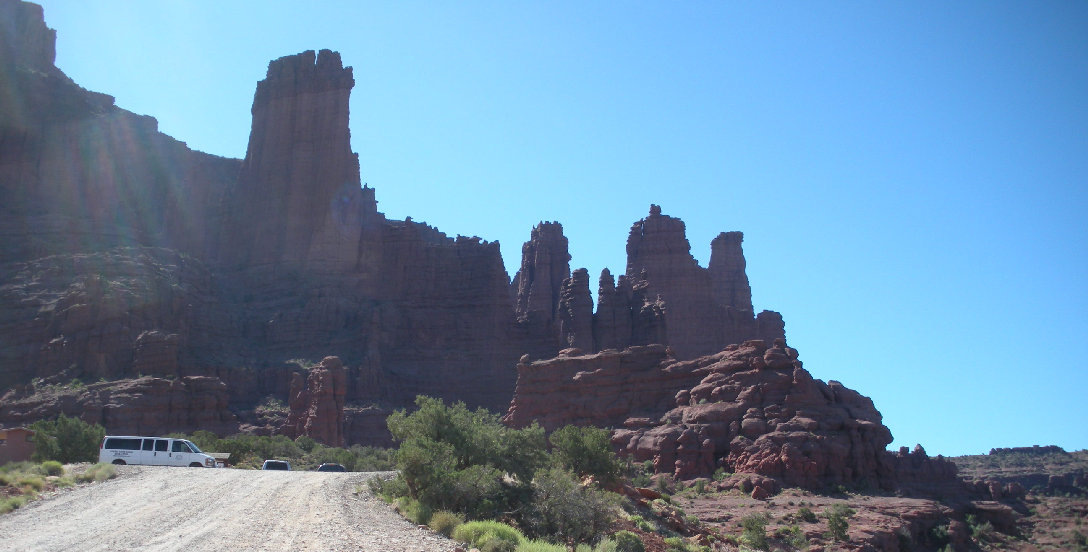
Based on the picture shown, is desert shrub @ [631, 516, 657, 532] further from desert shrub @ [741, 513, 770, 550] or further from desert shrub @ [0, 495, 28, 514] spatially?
desert shrub @ [0, 495, 28, 514]

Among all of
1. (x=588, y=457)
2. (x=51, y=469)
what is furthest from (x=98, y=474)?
(x=588, y=457)

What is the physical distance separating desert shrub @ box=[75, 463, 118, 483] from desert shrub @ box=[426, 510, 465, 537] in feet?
46.2

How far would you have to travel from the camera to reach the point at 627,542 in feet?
96.2

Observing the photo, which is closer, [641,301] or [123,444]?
[123,444]

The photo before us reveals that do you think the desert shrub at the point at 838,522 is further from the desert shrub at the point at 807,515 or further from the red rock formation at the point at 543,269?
the red rock formation at the point at 543,269

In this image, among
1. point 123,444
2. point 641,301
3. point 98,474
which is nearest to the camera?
point 98,474

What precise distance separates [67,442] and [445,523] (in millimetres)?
29460

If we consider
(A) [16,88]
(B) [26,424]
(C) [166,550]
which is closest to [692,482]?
(C) [166,550]

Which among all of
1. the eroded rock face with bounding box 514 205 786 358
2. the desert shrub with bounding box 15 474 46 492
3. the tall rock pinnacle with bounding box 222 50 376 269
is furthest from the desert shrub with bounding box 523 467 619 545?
the tall rock pinnacle with bounding box 222 50 376 269

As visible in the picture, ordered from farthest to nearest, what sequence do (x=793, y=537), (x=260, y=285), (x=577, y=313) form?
(x=577, y=313)
(x=260, y=285)
(x=793, y=537)

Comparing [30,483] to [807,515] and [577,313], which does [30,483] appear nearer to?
[807,515]

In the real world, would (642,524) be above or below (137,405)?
below

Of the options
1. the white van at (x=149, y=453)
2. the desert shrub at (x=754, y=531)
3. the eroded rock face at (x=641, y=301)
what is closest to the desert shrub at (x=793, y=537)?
the desert shrub at (x=754, y=531)

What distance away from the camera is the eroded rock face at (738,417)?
175ft
